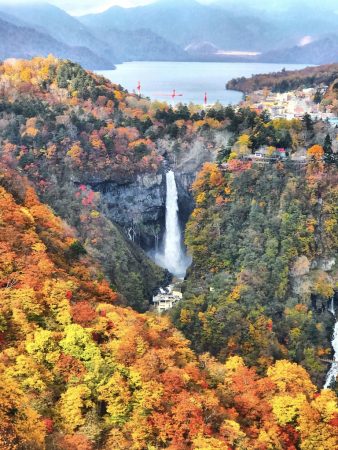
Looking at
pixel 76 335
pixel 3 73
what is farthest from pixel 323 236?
pixel 3 73

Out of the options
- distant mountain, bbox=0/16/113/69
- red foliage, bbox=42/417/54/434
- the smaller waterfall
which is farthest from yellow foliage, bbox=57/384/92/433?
distant mountain, bbox=0/16/113/69

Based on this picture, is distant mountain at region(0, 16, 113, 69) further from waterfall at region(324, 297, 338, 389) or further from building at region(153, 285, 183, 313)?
waterfall at region(324, 297, 338, 389)

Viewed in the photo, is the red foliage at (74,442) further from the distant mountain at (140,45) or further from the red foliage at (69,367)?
the distant mountain at (140,45)

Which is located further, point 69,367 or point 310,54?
point 310,54

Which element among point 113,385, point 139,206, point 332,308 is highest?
point 139,206

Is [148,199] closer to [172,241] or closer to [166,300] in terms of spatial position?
[172,241]

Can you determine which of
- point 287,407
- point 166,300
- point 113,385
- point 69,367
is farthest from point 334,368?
point 69,367

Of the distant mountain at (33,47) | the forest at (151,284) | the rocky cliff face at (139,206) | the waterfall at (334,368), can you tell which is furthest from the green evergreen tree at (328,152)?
the distant mountain at (33,47)
